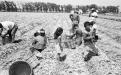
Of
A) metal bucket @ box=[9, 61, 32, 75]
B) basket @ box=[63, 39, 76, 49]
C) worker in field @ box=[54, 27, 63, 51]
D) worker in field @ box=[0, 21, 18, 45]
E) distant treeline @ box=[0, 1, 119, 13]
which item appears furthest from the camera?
distant treeline @ box=[0, 1, 119, 13]

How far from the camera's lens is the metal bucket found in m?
4.14

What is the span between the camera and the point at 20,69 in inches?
169

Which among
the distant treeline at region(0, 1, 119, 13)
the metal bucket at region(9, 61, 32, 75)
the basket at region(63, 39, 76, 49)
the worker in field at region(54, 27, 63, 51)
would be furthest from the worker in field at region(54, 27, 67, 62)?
the distant treeline at region(0, 1, 119, 13)

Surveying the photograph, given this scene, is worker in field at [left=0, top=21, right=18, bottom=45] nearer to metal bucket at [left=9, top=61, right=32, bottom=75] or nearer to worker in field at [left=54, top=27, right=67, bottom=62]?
worker in field at [left=54, top=27, right=67, bottom=62]

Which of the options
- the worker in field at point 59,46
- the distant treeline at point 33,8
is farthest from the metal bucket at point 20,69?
the distant treeline at point 33,8

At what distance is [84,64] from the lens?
573cm

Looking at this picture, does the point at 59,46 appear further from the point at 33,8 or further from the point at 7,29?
the point at 33,8

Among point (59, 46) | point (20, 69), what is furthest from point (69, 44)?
point (20, 69)

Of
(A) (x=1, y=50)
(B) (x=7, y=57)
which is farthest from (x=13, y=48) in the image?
(B) (x=7, y=57)

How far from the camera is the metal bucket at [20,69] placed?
4.14 m

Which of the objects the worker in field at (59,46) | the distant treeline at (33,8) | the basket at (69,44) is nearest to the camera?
the worker in field at (59,46)

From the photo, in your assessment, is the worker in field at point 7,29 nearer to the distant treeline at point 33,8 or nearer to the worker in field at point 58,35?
the worker in field at point 58,35

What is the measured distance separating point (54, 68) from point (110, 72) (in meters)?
1.84

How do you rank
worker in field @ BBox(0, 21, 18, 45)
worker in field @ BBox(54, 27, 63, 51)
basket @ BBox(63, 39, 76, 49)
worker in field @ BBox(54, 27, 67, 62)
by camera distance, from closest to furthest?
worker in field @ BBox(54, 27, 67, 62)
worker in field @ BBox(54, 27, 63, 51)
basket @ BBox(63, 39, 76, 49)
worker in field @ BBox(0, 21, 18, 45)
